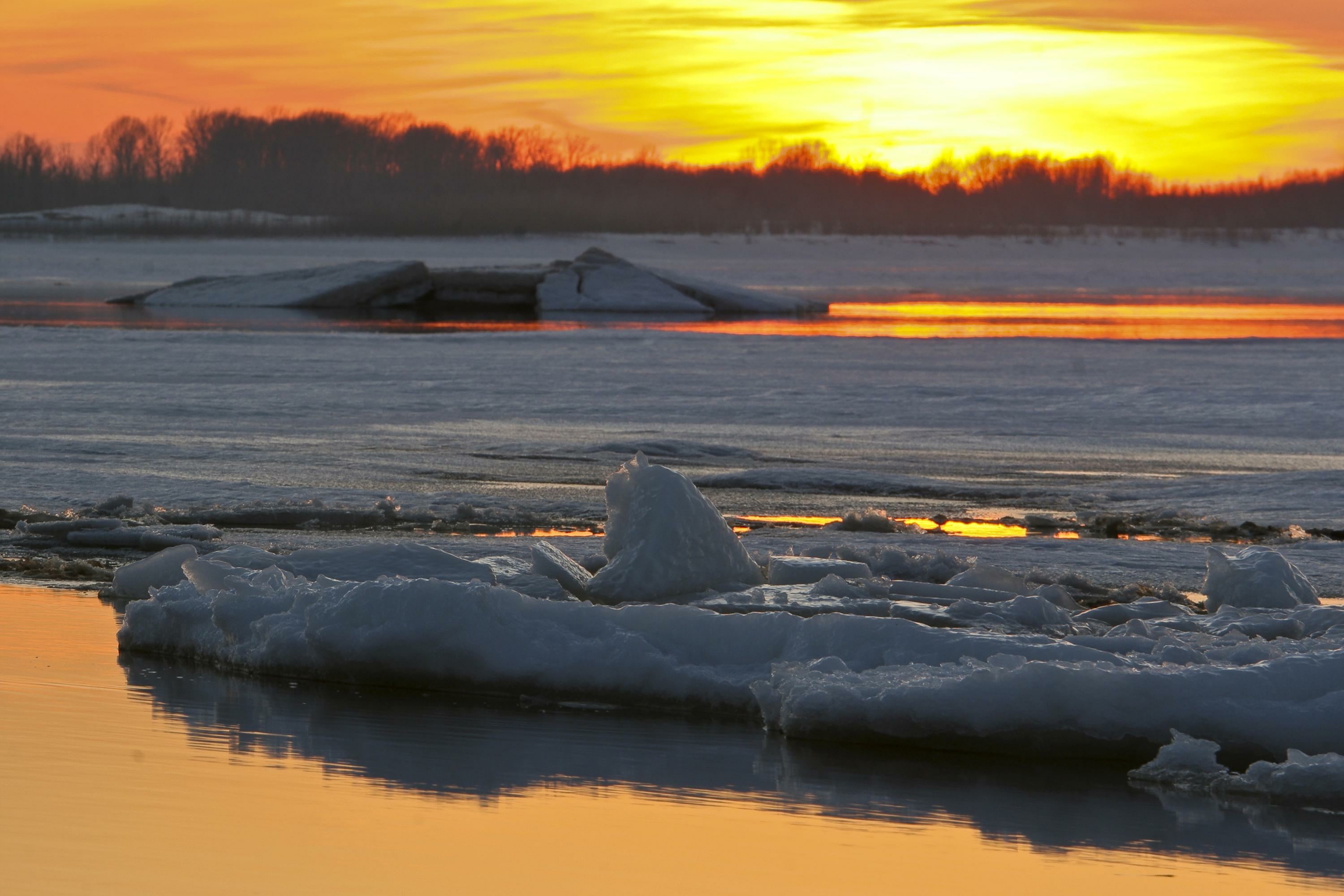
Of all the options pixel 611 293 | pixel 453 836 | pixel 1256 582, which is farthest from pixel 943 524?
pixel 611 293

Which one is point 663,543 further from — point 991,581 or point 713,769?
point 713,769

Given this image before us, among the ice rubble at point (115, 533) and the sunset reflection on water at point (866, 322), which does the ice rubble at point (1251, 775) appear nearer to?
the ice rubble at point (115, 533)

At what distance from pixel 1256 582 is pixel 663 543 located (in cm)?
213

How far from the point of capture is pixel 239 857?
3.04m

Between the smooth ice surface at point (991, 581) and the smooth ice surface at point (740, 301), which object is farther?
the smooth ice surface at point (740, 301)

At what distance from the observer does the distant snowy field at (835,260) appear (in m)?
38.3

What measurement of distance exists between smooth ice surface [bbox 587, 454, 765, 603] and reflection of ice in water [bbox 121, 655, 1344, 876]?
3.45 ft

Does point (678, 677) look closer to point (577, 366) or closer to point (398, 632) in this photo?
point (398, 632)

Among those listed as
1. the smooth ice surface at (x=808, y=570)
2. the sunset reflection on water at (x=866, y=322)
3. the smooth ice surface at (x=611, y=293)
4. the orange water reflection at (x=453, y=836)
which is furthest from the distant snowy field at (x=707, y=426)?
the smooth ice surface at (x=611, y=293)

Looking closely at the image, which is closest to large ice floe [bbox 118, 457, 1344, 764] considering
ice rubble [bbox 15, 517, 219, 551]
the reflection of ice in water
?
the reflection of ice in water

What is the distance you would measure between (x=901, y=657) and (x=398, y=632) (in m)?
1.48

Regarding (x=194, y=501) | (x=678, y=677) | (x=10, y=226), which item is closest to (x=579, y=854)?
(x=678, y=677)

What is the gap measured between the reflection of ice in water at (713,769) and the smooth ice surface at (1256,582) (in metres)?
1.84

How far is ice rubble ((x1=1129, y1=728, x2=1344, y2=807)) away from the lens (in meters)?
3.65
